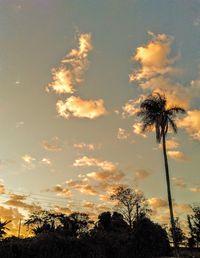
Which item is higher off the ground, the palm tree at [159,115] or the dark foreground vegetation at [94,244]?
the palm tree at [159,115]

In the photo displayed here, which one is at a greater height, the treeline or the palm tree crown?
the palm tree crown

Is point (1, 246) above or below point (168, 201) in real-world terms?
below

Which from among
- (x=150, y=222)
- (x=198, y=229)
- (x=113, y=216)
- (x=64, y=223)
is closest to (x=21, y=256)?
(x=150, y=222)

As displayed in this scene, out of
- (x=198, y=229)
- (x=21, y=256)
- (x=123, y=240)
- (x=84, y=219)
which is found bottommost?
(x=21, y=256)

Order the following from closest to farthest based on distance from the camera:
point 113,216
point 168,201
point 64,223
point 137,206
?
1. point 168,201
2. point 137,206
3. point 113,216
4. point 64,223

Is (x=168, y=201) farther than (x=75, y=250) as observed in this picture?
No

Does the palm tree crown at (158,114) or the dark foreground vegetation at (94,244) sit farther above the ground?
the palm tree crown at (158,114)

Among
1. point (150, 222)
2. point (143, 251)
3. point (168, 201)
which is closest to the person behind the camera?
point (168, 201)

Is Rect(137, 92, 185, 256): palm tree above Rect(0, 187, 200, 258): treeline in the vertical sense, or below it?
above

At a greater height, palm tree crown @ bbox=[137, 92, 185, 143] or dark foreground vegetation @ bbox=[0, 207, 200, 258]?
palm tree crown @ bbox=[137, 92, 185, 143]

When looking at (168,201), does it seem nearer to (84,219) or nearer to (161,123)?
(161,123)

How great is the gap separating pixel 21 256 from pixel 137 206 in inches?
1564

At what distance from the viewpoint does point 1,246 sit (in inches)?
1601

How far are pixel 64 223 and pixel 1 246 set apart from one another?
216 ft
